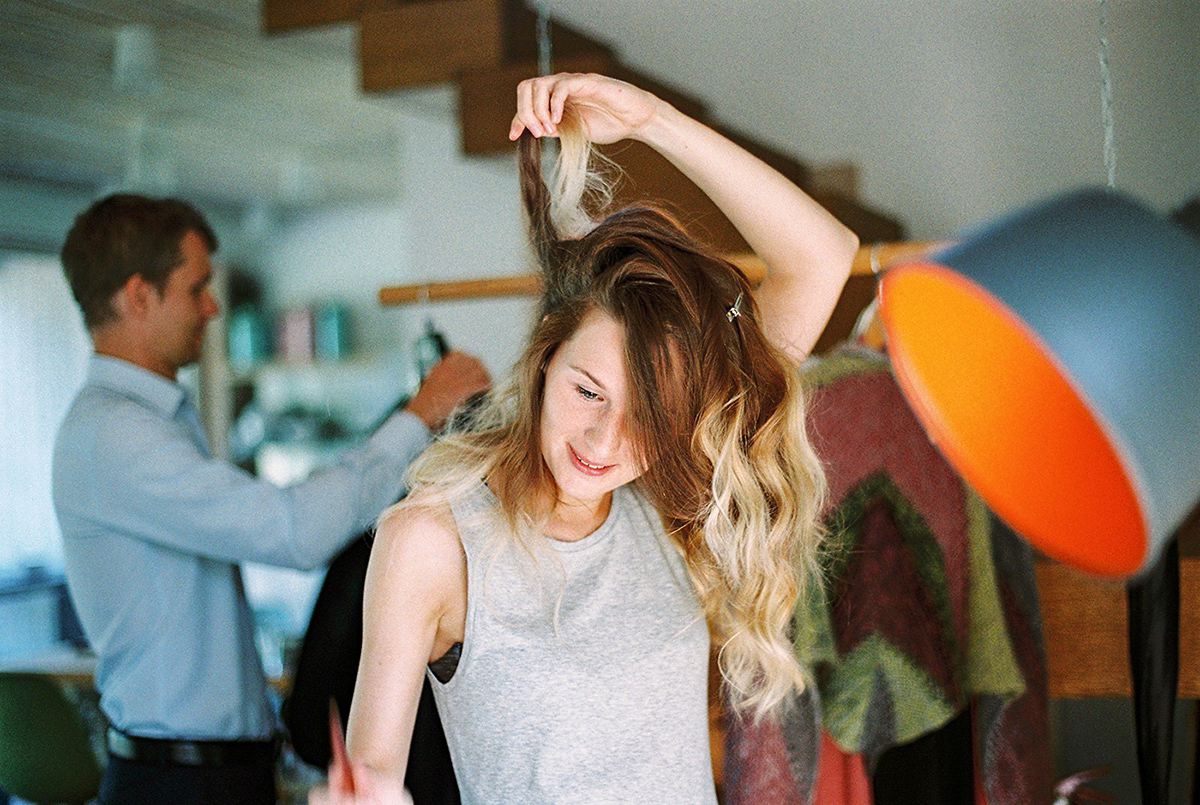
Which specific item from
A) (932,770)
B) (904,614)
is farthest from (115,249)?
(932,770)

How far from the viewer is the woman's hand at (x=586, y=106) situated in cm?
117

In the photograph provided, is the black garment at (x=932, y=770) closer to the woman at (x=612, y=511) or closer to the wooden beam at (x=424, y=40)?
the woman at (x=612, y=511)

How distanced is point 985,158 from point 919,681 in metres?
1.98

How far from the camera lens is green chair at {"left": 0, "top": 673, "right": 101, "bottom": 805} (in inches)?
110

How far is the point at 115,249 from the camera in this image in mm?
1903

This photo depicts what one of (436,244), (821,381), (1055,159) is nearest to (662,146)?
(821,381)

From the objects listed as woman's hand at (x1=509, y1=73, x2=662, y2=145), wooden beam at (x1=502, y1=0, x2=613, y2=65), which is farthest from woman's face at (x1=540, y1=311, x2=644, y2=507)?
wooden beam at (x1=502, y1=0, x2=613, y2=65)

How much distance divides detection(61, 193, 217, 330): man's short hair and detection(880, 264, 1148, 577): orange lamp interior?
1.50 meters

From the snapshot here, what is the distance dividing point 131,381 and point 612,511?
3.16 ft

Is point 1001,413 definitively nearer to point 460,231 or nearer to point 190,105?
point 460,231

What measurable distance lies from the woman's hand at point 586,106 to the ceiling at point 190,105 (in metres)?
1.33

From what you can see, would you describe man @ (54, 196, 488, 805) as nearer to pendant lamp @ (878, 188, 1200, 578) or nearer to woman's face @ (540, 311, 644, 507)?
woman's face @ (540, 311, 644, 507)

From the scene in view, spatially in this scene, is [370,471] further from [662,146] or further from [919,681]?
[919,681]

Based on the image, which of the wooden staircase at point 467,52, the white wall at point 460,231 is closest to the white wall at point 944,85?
the wooden staircase at point 467,52
